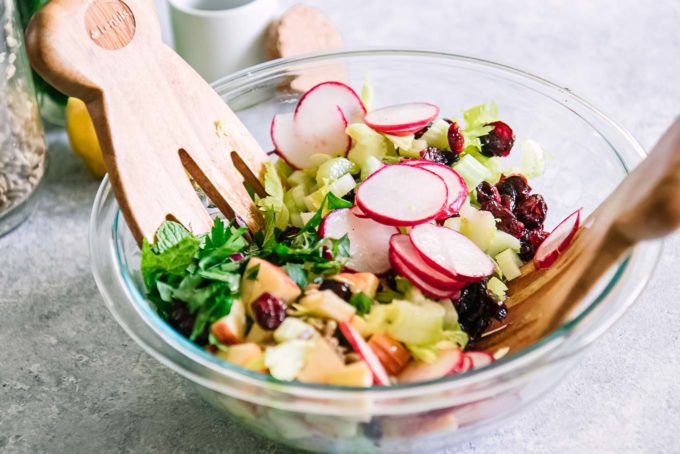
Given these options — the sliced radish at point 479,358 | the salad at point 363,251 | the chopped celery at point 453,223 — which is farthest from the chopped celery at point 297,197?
the sliced radish at point 479,358

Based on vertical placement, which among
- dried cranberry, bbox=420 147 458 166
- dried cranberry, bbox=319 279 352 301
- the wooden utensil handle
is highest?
the wooden utensil handle

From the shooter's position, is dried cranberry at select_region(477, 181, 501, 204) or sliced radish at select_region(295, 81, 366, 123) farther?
sliced radish at select_region(295, 81, 366, 123)

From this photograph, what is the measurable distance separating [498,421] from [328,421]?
1.13 feet

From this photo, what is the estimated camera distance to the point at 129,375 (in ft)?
6.66

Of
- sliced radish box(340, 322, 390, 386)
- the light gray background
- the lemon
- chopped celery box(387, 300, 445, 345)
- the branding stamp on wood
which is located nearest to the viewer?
sliced radish box(340, 322, 390, 386)

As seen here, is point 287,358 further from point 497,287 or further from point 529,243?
point 529,243

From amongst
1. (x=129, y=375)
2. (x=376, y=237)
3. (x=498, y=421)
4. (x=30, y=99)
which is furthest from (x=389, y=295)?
(x=30, y=99)

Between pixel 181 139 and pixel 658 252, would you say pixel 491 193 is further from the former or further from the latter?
pixel 181 139

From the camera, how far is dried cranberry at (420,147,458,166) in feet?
6.67

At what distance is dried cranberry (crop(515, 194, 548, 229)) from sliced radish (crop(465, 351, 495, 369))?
1.47 ft

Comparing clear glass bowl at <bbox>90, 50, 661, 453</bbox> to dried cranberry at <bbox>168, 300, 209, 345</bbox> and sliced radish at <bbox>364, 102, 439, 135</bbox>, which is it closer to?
dried cranberry at <bbox>168, 300, 209, 345</bbox>

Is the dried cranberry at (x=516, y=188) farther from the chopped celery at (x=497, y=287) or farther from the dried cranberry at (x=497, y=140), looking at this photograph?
the chopped celery at (x=497, y=287)

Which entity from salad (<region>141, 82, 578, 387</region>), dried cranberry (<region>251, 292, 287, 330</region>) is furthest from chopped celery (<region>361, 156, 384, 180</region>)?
dried cranberry (<region>251, 292, 287, 330</region>)

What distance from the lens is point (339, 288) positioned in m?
1.68
